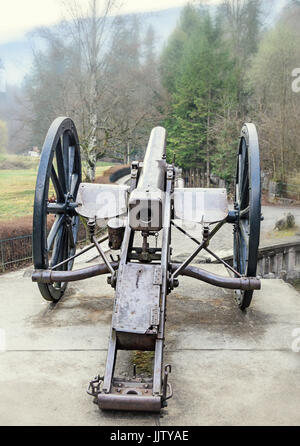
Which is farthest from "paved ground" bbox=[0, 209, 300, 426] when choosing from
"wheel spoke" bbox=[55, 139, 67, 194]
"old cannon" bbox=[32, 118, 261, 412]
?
"wheel spoke" bbox=[55, 139, 67, 194]

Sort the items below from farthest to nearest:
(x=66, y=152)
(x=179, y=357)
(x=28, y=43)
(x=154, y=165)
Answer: (x=28, y=43) → (x=66, y=152) → (x=154, y=165) → (x=179, y=357)

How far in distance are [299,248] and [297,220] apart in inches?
167

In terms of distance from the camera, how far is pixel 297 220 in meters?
17.0

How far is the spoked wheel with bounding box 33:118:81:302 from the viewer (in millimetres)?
4926

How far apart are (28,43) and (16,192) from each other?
7625 mm

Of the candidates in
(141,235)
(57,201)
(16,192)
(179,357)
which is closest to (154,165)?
(141,235)

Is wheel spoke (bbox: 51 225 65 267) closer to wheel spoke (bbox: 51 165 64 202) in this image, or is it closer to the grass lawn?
wheel spoke (bbox: 51 165 64 202)

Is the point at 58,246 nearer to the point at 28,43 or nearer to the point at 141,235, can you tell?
the point at 141,235

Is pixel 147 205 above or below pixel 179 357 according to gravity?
above

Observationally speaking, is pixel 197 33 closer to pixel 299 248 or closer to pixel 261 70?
pixel 261 70

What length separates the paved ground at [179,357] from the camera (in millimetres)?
3508

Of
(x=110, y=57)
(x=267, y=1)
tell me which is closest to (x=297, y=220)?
(x=110, y=57)

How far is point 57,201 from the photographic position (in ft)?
19.7

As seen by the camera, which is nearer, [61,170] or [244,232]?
[244,232]
